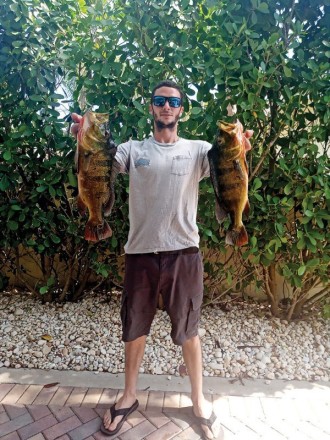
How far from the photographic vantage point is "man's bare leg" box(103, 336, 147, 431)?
2.47 meters

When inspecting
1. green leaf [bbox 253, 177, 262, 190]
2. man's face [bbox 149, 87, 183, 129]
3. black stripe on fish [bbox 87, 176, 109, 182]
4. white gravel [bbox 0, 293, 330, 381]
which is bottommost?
white gravel [bbox 0, 293, 330, 381]

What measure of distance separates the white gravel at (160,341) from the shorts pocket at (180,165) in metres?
1.82

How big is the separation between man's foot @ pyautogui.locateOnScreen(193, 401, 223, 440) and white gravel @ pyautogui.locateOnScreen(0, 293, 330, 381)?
0.60 m

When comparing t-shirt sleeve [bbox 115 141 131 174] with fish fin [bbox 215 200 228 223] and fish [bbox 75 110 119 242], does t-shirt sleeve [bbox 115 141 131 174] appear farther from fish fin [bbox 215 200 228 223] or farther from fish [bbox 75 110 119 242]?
fish fin [bbox 215 200 228 223]

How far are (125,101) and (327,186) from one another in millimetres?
1966

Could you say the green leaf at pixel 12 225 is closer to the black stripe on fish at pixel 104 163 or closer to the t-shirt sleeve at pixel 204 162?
the black stripe on fish at pixel 104 163

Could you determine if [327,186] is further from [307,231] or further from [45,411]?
[45,411]

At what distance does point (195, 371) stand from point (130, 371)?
46cm

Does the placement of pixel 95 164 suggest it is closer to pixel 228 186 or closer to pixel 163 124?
pixel 163 124

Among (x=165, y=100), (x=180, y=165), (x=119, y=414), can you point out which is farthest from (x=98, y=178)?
(x=119, y=414)

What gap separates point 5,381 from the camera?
115 inches

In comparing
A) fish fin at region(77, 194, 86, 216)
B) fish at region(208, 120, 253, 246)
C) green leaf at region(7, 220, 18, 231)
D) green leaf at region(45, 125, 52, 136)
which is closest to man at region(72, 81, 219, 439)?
fish at region(208, 120, 253, 246)

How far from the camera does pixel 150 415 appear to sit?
254cm

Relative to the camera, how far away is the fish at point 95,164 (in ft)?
6.06
